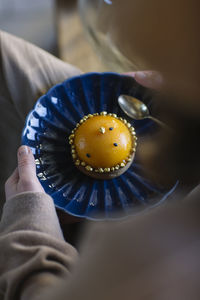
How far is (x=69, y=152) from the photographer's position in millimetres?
536

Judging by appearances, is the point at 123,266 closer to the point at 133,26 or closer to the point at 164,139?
the point at 133,26

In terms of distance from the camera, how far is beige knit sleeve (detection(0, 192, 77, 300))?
33cm

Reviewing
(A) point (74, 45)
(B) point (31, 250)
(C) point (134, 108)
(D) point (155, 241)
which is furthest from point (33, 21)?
(D) point (155, 241)

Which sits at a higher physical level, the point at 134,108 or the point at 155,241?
the point at 155,241

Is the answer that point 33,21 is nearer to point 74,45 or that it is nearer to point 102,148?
point 74,45

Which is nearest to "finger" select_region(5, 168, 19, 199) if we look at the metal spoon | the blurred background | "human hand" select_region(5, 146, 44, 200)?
"human hand" select_region(5, 146, 44, 200)

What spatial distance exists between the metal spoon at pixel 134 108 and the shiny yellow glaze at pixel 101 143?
48mm

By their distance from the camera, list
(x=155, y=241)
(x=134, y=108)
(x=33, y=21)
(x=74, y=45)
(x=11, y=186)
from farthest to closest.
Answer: (x=33, y=21), (x=74, y=45), (x=134, y=108), (x=11, y=186), (x=155, y=241)

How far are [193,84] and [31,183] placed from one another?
1.02 ft

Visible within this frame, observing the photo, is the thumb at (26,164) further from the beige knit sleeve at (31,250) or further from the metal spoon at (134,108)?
the metal spoon at (134,108)

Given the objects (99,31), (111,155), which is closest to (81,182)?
(111,155)

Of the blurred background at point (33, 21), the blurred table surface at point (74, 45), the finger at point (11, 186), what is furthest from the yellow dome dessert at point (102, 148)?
the blurred background at point (33, 21)

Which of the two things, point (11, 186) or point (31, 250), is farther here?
point (11, 186)

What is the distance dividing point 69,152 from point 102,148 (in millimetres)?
62
